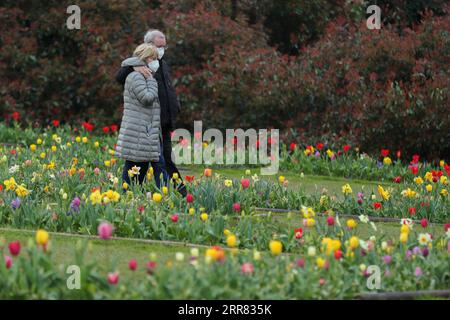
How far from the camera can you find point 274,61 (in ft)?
50.2

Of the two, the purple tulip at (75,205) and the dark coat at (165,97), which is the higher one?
the dark coat at (165,97)

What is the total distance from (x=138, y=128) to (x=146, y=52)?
2.29 ft

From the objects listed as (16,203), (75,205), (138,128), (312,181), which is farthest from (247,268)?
(312,181)

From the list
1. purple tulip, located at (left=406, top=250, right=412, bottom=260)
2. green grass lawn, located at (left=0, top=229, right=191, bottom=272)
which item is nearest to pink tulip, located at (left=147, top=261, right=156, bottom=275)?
green grass lawn, located at (left=0, top=229, right=191, bottom=272)

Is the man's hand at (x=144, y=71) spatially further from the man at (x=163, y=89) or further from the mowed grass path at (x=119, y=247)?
the mowed grass path at (x=119, y=247)

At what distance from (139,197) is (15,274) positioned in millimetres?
3355

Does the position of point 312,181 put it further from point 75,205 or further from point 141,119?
point 75,205

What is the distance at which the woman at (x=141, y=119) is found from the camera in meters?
9.17

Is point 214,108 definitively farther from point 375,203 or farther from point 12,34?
point 375,203

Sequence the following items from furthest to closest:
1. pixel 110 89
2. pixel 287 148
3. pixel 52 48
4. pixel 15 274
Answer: pixel 52 48
pixel 110 89
pixel 287 148
pixel 15 274

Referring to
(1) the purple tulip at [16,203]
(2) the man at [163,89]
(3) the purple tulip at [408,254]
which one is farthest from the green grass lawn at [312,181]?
(3) the purple tulip at [408,254]

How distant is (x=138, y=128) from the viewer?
925cm

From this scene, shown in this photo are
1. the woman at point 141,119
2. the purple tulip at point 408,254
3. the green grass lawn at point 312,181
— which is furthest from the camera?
the green grass lawn at point 312,181

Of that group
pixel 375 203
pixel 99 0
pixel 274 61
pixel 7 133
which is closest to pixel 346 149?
pixel 274 61
